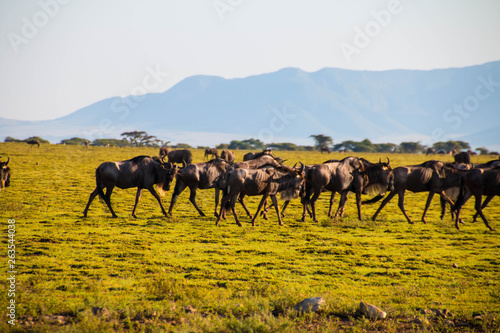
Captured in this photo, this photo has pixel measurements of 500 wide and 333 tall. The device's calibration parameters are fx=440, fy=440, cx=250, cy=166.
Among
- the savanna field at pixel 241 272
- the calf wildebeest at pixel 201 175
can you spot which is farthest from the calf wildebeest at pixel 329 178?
the calf wildebeest at pixel 201 175

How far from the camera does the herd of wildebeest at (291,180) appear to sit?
48.5 ft

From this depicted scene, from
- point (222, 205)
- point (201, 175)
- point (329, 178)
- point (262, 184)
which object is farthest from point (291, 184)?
point (201, 175)

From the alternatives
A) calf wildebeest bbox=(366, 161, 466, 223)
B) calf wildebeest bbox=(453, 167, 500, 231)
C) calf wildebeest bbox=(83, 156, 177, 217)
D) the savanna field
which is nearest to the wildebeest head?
the savanna field

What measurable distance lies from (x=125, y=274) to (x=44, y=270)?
1674 mm

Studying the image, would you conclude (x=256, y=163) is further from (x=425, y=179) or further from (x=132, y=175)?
(x=425, y=179)

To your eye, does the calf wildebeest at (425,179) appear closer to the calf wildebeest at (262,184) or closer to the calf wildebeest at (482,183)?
the calf wildebeest at (482,183)

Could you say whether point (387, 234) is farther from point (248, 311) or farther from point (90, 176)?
point (90, 176)

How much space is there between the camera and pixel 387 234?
13852 mm

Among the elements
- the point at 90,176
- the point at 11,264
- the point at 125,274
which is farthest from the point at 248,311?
the point at 90,176

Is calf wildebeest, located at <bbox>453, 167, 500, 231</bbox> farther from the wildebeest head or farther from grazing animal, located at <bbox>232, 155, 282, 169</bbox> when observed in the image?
grazing animal, located at <bbox>232, 155, 282, 169</bbox>

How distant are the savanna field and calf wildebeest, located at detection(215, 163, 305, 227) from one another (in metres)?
0.85

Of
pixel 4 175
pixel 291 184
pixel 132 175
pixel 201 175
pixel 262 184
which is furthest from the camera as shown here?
pixel 4 175

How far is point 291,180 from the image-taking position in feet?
49.9

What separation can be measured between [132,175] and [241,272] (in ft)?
24.2
